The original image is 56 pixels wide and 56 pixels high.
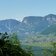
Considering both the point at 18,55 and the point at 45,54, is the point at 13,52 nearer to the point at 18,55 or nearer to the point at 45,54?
the point at 18,55

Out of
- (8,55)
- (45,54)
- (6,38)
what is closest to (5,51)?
(8,55)

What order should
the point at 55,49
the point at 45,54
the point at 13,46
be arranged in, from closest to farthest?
the point at 13,46
the point at 55,49
the point at 45,54

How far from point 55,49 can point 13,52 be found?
387 inches

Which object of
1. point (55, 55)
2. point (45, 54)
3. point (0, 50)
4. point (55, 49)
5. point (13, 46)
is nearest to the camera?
point (0, 50)

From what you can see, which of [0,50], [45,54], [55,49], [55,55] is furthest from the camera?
[45,54]

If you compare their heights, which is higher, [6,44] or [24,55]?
[6,44]

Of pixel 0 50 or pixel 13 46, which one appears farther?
pixel 13 46

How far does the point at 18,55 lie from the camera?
5.42m

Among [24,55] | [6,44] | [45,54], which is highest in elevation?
[6,44]

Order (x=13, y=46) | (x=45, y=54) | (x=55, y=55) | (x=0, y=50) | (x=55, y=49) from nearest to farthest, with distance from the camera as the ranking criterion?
1. (x=0, y=50)
2. (x=13, y=46)
3. (x=55, y=55)
4. (x=55, y=49)
5. (x=45, y=54)

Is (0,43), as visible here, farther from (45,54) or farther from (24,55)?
(45,54)

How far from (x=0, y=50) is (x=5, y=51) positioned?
171mm

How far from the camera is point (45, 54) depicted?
18.4 meters

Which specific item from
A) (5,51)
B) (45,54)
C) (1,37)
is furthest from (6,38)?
(45,54)
